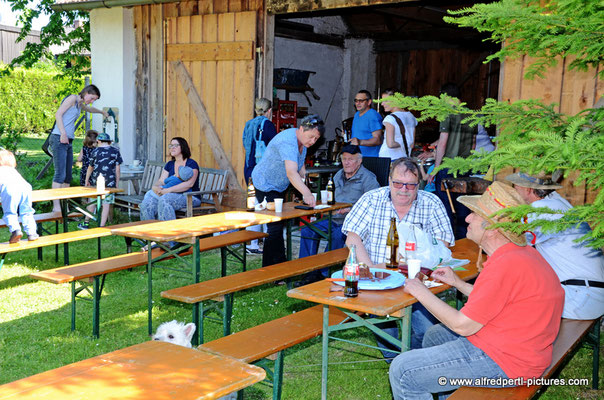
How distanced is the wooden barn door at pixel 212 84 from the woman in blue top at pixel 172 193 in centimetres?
139

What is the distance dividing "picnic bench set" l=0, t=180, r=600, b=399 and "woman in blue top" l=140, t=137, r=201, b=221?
3.97 feet

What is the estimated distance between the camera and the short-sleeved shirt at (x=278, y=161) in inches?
250

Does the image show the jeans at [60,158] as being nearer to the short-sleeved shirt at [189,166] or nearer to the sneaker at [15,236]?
the short-sleeved shirt at [189,166]

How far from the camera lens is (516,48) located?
2955 millimetres

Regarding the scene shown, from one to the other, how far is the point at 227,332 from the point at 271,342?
0.90 meters

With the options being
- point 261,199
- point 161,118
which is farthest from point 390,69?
point 261,199

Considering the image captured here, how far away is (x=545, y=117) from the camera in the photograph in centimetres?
311

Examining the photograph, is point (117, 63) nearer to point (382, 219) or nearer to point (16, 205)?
point (16, 205)

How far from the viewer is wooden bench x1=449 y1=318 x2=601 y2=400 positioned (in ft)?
9.55

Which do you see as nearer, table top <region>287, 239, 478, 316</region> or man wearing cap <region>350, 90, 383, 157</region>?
table top <region>287, 239, 478, 316</region>

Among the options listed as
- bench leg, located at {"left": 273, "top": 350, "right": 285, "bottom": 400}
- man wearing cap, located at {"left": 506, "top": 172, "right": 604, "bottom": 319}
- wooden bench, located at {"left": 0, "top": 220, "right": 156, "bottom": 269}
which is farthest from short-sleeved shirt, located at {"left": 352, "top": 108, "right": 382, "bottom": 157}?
bench leg, located at {"left": 273, "top": 350, "right": 285, "bottom": 400}

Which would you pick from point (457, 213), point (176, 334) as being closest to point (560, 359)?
point (176, 334)

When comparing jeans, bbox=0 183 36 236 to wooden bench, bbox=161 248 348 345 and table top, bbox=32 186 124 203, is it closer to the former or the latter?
table top, bbox=32 186 124 203

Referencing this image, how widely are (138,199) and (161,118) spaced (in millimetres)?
1689
